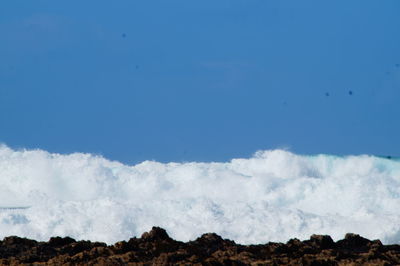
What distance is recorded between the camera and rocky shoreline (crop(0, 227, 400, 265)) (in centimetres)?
1302

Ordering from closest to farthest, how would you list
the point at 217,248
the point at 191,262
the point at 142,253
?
the point at 191,262, the point at 142,253, the point at 217,248

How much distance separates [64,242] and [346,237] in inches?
230

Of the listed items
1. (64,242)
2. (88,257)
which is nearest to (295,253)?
(88,257)

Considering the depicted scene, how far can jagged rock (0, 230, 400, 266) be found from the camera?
513 inches

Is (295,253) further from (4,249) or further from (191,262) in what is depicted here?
(4,249)

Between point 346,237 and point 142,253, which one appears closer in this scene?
point 142,253

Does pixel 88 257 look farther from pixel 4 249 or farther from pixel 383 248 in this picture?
pixel 383 248

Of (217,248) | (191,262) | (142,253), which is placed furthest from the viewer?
(217,248)

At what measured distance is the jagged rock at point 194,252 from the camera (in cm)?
1302

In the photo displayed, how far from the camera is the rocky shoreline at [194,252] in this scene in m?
13.0

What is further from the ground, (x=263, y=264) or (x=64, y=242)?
(x=64, y=242)

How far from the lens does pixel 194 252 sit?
13703 millimetres

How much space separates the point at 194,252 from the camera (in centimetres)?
1370

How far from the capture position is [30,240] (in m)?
16.0
